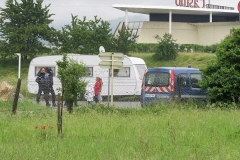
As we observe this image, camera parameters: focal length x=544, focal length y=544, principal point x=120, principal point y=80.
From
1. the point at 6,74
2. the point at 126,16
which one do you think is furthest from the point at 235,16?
the point at 6,74

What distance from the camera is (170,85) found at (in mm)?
19281

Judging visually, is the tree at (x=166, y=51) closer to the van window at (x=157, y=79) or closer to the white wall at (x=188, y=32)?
the white wall at (x=188, y=32)

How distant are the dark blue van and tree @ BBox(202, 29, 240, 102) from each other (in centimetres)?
73

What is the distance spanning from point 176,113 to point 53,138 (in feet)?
16.6

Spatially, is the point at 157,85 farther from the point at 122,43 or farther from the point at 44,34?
the point at 44,34

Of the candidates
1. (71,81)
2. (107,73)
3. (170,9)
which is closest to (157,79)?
(71,81)

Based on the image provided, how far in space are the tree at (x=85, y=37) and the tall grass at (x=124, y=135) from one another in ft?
86.3

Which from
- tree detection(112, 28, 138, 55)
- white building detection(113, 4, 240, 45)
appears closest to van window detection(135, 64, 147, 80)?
tree detection(112, 28, 138, 55)

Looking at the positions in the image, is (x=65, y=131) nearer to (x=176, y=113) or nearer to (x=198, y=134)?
(x=198, y=134)

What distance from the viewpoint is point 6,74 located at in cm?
4266

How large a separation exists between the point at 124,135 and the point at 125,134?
15 cm

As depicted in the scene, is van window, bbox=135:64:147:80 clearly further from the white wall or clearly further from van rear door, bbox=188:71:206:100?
the white wall

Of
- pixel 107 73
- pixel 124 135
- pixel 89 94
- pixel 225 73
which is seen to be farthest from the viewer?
pixel 107 73

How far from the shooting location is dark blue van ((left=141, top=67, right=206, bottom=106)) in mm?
18828
